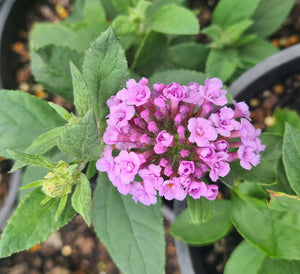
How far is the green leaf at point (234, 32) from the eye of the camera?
1051 mm

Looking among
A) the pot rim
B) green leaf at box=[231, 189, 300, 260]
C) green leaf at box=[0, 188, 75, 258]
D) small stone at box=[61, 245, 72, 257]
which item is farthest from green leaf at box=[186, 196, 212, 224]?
small stone at box=[61, 245, 72, 257]

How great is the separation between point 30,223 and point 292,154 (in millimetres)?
521

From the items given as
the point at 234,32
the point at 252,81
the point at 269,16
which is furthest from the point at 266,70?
the point at 269,16

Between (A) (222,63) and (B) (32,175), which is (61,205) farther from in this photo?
(A) (222,63)

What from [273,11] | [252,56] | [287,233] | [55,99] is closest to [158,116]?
[287,233]

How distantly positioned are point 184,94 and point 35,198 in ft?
1.19

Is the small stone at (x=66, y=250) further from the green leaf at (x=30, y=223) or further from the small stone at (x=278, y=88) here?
the small stone at (x=278, y=88)

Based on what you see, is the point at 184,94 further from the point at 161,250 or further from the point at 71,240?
the point at 71,240

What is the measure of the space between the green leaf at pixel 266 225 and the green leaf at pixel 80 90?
1.42 ft

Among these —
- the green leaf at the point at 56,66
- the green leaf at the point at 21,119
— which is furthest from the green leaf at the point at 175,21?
the green leaf at the point at 21,119

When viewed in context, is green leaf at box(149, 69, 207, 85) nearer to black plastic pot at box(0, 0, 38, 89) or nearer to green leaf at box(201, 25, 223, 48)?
green leaf at box(201, 25, 223, 48)

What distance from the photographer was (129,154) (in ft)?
2.17

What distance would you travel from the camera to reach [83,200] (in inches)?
26.6

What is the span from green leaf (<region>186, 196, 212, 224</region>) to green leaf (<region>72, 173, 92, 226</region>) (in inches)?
7.5
